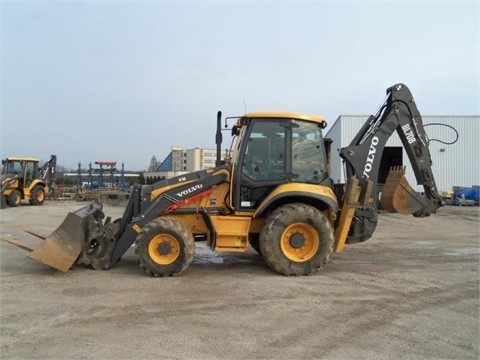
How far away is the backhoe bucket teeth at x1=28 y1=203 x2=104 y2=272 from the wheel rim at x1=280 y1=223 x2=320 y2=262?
3230 millimetres

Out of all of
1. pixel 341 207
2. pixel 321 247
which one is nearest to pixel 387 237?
pixel 341 207

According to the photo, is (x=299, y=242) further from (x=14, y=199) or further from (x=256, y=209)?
(x=14, y=199)

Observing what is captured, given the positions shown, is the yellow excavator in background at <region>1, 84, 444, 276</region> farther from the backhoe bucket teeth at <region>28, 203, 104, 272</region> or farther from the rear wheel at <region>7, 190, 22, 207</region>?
the rear wheel at <region>7, 190, 22, 207</region>

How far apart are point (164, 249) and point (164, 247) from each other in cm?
3

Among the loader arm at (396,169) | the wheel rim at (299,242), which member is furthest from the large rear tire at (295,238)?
the loader arm at (396,169)

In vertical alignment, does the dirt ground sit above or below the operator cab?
below

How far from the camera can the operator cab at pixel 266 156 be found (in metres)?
7.07

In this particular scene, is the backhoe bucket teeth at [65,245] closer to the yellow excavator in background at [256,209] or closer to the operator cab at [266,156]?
the yellow excavator in background at [256,209]

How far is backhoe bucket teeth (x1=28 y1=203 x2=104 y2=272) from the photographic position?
657 cm

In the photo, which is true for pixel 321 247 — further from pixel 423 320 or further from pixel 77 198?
pixel 77 198

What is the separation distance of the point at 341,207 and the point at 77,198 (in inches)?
1111

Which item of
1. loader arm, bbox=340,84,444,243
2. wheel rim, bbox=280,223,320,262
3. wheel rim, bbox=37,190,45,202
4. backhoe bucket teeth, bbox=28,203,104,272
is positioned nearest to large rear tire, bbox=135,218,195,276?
backhoe bucket teeth, bbox=28,203,104,272

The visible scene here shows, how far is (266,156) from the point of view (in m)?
7.10

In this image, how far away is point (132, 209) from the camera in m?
7.36
